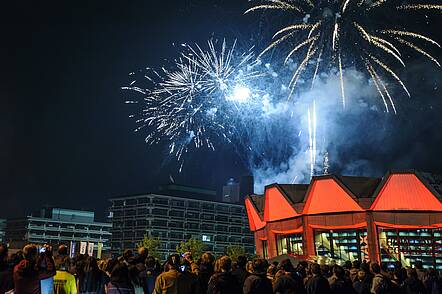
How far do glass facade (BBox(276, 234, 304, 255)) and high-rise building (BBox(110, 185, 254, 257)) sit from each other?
5398 cm

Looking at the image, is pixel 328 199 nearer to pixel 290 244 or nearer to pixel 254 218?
pixel 290 244

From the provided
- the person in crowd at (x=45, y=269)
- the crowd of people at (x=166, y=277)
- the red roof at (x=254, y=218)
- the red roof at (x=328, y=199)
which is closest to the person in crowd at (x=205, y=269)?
the crowd of people at (x=166, y=277)

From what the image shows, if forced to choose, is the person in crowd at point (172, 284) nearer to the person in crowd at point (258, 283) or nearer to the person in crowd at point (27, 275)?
the person in crowd at point (258, 283)

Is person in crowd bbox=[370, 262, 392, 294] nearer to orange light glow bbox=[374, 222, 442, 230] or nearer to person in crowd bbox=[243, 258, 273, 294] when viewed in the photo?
person in crowd bbox=[243, 258, 273, 294]

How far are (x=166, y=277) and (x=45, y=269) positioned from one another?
6.50 ft

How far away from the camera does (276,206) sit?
154 ft

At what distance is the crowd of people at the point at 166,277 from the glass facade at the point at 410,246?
30.0 meters

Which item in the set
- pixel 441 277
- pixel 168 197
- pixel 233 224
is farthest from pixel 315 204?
pixel 233 224

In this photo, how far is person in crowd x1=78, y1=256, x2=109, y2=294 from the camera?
9570 mm

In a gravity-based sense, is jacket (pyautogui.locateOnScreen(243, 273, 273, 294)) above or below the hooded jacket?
below

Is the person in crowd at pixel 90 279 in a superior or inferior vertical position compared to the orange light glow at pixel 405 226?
inferior

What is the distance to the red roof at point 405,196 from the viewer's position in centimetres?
3738

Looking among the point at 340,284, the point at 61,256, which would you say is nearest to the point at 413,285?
the point at 340,284

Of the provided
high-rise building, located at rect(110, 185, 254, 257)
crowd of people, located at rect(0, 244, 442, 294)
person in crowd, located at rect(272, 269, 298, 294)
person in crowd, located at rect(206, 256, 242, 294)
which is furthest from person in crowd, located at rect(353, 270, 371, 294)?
high-rise building, located at rect(110, 185, 254, 257)
